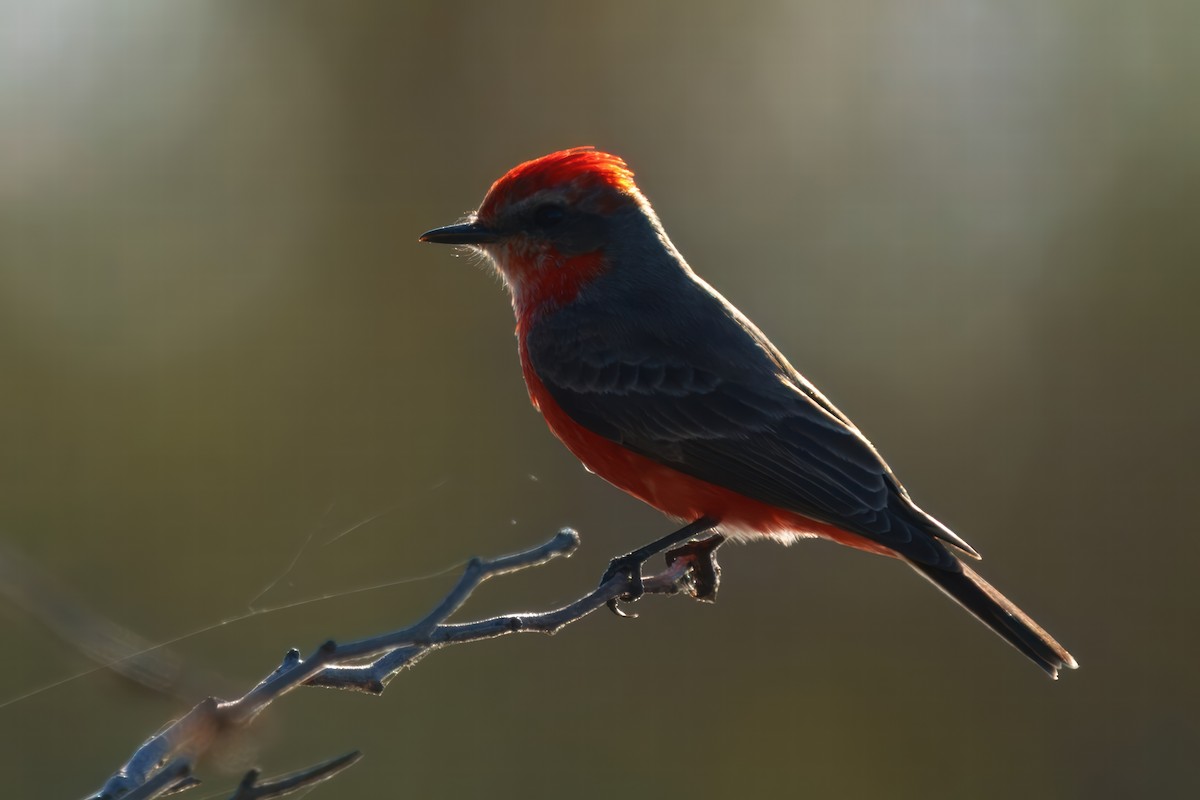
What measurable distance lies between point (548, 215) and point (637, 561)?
5.43 feet

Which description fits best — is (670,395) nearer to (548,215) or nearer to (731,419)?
(731,419)

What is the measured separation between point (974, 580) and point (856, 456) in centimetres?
63

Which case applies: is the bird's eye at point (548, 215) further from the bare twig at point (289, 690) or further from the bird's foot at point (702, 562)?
the bare twig at point (289, 690)

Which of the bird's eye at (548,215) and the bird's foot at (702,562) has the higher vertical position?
the bird's eye at (548,215)

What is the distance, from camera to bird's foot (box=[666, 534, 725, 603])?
14.7 feet

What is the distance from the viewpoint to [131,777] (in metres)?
1.60

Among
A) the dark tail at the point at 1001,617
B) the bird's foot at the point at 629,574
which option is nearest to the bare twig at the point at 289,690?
the bird's foot at the point at 629,574

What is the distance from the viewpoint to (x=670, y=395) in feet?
15.0

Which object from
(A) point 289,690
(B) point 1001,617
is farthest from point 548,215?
(A) point 289,690

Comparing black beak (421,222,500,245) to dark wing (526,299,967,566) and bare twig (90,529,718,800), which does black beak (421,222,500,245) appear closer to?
dark wing (526,299,967,566)

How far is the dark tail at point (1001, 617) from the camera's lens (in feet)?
13.4

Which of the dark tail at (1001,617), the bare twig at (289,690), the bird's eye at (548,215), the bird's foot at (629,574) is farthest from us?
the bird's eye at (548,215)

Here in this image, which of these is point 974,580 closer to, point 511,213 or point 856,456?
point 856,456

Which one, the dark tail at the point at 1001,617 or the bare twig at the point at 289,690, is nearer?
the bare twig at the point at 289,690
